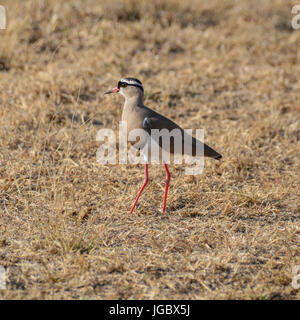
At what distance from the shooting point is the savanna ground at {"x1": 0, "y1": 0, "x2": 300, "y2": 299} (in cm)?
403

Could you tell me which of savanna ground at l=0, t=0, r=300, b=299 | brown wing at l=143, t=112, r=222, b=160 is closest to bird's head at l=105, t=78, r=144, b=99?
brown wing at l=143, t=112, r=222, b=160

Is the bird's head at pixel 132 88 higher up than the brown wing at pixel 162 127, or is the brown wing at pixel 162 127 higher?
the bird's head at pixel 132 88

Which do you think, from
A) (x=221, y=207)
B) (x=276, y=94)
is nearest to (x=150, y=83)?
(x=276, y=94)

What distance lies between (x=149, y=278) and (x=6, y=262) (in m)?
1.10

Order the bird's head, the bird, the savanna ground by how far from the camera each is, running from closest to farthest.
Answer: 1. the savanna ground
2. the bird
3. the bird's head

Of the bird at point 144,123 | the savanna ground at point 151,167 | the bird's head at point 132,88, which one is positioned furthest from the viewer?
the bird's head at point 132,88

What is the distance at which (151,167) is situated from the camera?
19.6 ft

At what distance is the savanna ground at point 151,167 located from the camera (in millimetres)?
4025

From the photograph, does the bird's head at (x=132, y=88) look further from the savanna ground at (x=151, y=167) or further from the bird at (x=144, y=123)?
the savanna ground at (x=151, y=167)

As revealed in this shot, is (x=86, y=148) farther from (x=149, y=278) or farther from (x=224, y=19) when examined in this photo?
(x=224, y=19)

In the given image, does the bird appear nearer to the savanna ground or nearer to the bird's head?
the bird's head

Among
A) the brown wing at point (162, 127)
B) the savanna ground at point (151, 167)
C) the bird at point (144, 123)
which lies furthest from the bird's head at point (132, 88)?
the savanna ground at point (151, 167)

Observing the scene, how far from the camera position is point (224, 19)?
382 inches
